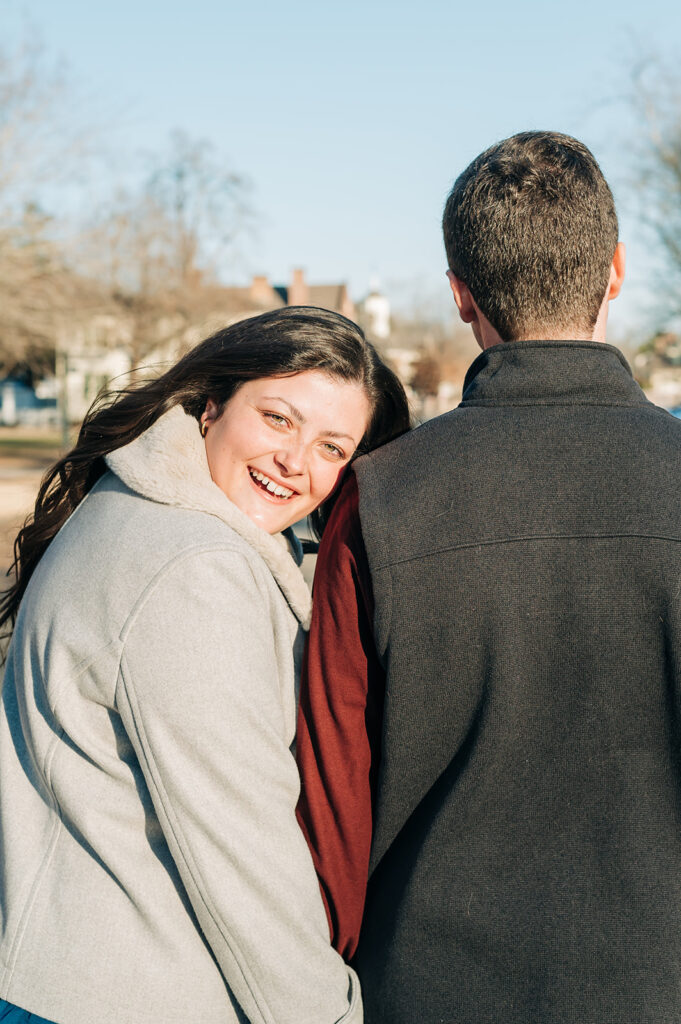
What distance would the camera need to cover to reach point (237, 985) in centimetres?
176

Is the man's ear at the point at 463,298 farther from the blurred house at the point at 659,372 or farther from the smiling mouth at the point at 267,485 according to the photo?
the blurred house at the point at 659,372

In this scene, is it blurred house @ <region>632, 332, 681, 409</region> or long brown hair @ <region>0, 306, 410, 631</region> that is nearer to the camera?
long brown hair @ <region>0, 306, 410, 631</region>

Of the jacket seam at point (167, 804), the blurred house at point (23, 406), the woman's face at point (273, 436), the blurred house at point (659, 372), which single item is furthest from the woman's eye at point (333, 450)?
the blurred house at point (659, 372)

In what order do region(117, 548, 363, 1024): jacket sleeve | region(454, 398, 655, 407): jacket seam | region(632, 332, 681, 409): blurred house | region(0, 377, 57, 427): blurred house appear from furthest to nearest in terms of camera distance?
region(632, 332, 681, 409): blurred house → region(0, 377, 57, 427): blurred house → region(454, 398, 655, 407): jacket seam → region(117, 548, 363, 1024): jacket sleeve

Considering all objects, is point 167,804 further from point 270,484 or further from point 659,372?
point 659,372

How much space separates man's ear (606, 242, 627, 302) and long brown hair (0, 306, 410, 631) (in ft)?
2.36

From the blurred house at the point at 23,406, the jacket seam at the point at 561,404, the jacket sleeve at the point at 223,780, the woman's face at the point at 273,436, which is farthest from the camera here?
the blurred house at the point at 23,406

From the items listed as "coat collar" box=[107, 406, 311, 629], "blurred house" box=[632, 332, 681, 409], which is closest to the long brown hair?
"coat collar" box=[107, 406, 311, 629]

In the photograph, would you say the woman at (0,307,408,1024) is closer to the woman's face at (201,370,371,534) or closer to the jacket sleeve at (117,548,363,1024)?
the jacket sleeve at (117,548,363,1024)

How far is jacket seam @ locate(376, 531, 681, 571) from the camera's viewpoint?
5.68 ft

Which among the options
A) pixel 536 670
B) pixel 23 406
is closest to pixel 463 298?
pixel 536 670

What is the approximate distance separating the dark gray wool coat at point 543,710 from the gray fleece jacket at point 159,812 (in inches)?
9.5

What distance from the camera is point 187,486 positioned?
1984mm

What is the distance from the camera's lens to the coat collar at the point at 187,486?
1.95m
